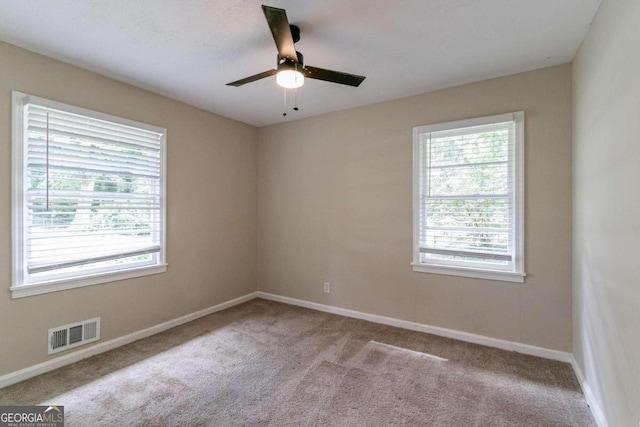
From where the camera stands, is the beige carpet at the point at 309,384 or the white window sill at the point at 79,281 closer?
the beige carpet at the point at 309,384

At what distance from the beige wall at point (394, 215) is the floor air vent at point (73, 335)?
2.09 metres

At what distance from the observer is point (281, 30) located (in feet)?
5.21

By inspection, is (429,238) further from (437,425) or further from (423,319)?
(437,425)

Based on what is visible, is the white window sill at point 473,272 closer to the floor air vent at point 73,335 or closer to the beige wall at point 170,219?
the beige wall at point 170,219

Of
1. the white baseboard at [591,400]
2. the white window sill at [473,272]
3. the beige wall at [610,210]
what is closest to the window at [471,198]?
the white window sill at [473,272]

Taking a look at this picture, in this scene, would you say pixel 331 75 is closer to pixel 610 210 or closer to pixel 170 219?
pixel 610 210

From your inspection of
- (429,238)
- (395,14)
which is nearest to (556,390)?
(429,238)

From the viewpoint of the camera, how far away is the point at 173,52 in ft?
7.35

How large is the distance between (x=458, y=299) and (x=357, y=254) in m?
1.18

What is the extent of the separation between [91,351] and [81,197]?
1384mm

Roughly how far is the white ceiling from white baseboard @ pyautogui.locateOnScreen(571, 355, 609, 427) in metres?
2.47

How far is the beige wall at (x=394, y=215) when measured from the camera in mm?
2422

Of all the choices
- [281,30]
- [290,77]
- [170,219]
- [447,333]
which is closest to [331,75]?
[290,77]

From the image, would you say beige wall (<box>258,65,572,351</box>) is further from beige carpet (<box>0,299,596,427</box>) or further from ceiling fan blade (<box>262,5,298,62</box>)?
ceiling fan blade (<box>262,5,298,62</box>)
